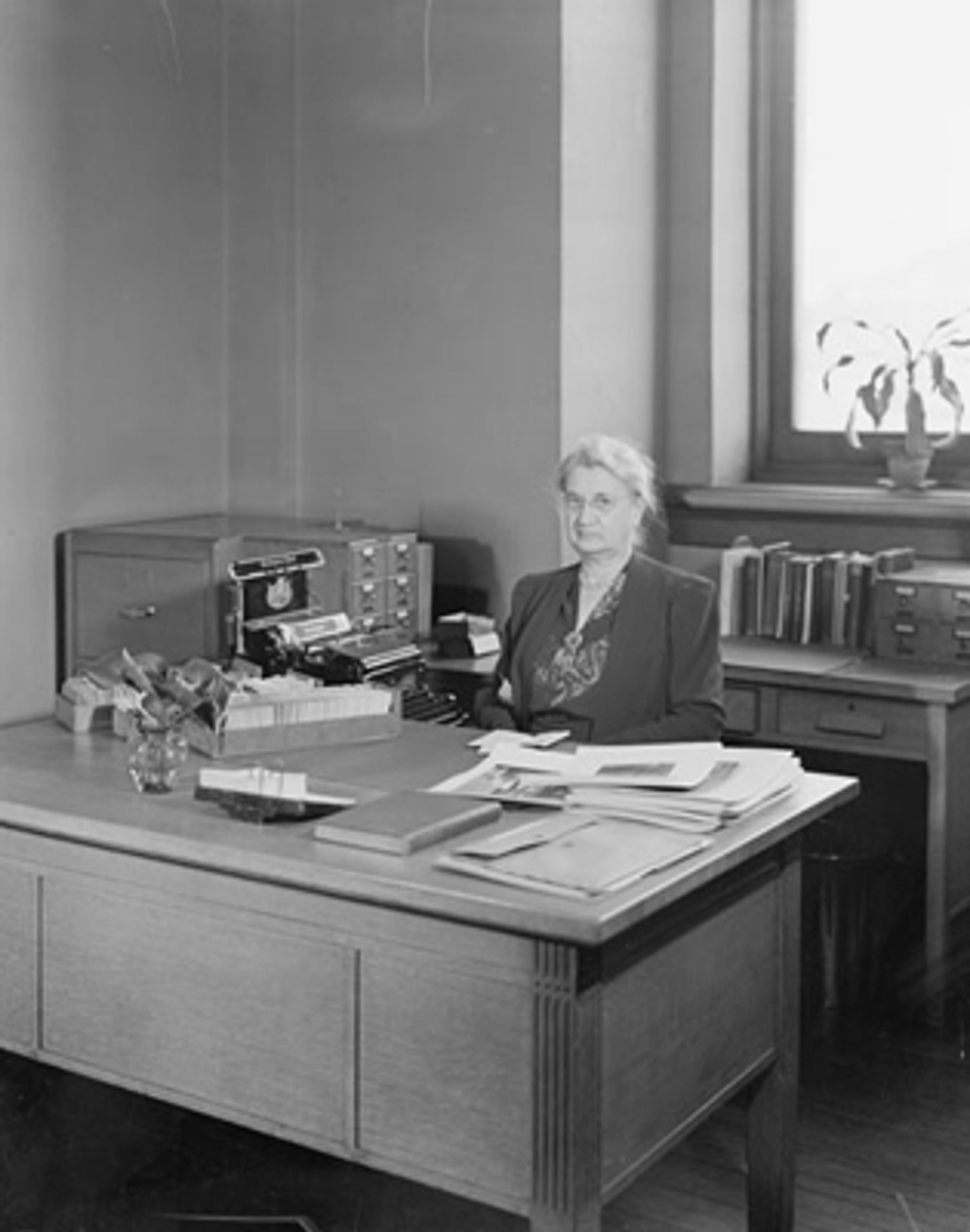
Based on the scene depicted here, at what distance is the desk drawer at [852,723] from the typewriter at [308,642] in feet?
2.72

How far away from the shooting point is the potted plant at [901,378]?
5266 mm

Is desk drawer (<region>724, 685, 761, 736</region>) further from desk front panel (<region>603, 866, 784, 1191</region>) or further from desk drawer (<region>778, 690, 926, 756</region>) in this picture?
desk front panel (<region>603, 866, 784, 1191</region>)

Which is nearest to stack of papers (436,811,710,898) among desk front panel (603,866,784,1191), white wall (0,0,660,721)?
desk front panel (603,866,784,1191)

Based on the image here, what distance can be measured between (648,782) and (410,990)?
58cm

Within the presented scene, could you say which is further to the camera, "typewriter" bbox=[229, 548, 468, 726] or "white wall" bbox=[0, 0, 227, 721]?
"white wall" bbox=[0, 0, 227, 721]

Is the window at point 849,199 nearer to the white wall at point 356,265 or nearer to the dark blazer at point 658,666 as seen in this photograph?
the white wall at point 356,265

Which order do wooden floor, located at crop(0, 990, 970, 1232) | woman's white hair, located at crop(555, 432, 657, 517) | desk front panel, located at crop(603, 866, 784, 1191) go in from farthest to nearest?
1. woman's white hair, located at crop(555, 432, 657, 517)
2. wooden floor, located at crop(0, 990, 970, 1232)
3. desk front panel, located at crop(603, 866, 784, 1191)

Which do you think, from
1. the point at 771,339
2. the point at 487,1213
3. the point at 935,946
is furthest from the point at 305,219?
the point at 487,1213

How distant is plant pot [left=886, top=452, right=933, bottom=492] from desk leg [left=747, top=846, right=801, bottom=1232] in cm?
230

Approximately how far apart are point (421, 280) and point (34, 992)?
106 inches

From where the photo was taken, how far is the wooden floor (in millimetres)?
3426

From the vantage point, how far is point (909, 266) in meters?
5.43

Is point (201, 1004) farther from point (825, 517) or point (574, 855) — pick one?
point (825, 517)

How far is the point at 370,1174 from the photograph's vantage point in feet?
11.7
